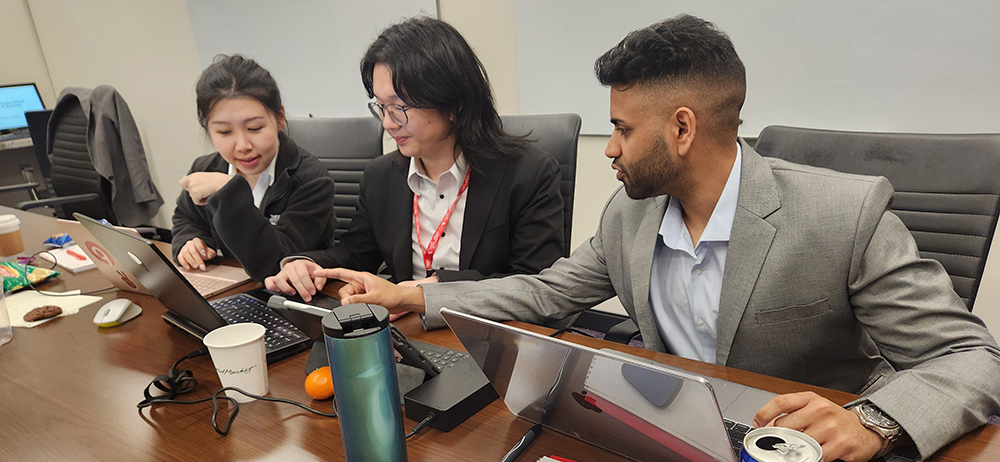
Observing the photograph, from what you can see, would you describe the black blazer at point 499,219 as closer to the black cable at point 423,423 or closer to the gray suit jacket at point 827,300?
the gray suit jacket at point 827,300

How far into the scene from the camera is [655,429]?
0.64m

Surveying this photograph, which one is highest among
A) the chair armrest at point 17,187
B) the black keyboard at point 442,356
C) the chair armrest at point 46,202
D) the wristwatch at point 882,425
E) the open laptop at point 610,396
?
the open laptop at point 610,396

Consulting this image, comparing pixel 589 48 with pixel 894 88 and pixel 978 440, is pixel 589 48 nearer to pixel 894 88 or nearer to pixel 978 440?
pixel 894 88

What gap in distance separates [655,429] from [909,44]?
1987mm

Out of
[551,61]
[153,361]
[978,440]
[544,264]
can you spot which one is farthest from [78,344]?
[551,61]

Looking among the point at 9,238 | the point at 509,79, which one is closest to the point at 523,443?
the point at 9,238

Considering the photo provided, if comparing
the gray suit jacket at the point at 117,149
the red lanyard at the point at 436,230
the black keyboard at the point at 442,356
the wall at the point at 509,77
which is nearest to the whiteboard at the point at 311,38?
the wall at the point at 509,77

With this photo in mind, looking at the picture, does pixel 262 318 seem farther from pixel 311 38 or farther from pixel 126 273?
pixel 311 38

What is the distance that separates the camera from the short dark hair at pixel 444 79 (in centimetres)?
155

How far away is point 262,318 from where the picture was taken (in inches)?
49.2

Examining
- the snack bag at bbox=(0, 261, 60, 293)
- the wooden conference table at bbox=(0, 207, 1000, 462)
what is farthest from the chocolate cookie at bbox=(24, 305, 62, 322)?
the snack bag at bbox=(0, 261, 60, 293)

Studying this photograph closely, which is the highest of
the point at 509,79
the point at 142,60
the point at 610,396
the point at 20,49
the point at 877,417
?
the point at 20,49

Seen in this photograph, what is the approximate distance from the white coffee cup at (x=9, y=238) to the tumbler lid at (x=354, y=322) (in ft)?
5.60

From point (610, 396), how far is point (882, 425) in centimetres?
37
